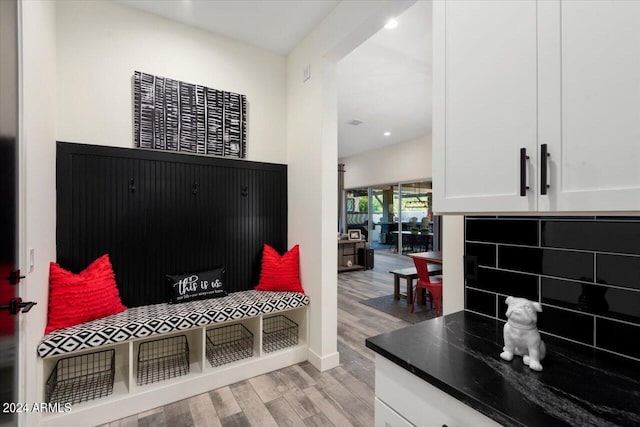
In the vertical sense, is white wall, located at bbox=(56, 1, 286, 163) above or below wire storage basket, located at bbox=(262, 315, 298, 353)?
above

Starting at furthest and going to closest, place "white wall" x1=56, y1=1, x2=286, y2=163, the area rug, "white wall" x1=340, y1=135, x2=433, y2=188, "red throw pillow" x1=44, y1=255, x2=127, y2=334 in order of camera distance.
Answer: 1. "white wall" x1=340, y1=135, x2=433, y2=188
2. the area rug
3. "white wall" x1=56, y1=1, x2=286, y2=163
4. "red throw pillow" x1=44, y1=255, x2=127, y2=334

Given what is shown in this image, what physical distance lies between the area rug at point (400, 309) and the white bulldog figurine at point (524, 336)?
2.69 metres

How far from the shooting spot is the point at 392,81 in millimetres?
3844

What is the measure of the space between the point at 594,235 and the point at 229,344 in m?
2.63

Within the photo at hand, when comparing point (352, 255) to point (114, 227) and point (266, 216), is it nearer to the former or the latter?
point (266, 216)

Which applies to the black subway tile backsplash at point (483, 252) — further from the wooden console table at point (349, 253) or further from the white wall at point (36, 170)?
the wooden console table at point (349, 253)

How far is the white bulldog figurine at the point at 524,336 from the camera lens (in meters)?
0.90

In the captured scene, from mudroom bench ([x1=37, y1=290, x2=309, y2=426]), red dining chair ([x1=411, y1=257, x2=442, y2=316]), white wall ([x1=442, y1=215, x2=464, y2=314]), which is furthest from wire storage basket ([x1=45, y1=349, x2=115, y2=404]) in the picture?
red dining chair ([x1=411, y1=257, x2=442, y2=316])

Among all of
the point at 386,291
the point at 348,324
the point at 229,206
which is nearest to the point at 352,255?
the point at 386,291

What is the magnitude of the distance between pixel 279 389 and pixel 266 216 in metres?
1.47

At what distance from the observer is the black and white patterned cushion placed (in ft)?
5.58

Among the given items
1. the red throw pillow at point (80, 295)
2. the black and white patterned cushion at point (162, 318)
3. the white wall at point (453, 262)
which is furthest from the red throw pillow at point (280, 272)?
the white wall at point (453, 262)

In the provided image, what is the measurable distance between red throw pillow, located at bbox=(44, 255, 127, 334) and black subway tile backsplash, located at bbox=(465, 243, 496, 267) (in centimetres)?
232

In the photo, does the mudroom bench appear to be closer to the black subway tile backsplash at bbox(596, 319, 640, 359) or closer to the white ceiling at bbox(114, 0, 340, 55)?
the black subway tile backsplash at bbox(596, 319, 640, 359)
